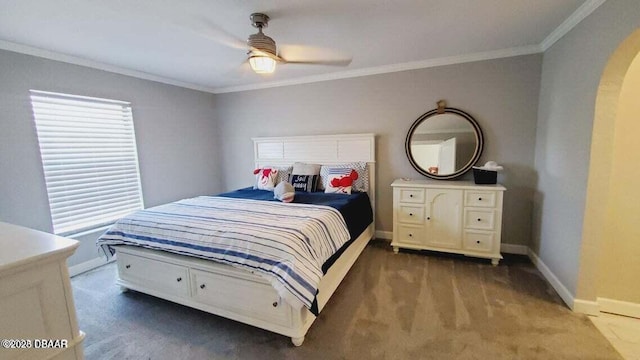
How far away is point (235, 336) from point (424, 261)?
7.07ft

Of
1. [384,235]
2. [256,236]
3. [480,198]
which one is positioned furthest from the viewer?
[384,235]

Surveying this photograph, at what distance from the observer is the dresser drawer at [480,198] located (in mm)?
2855

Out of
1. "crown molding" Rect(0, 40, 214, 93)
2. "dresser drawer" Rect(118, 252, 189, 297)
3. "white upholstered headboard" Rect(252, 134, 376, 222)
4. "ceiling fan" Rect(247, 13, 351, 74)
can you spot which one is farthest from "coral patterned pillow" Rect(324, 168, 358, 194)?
"crown molding" Rect(0, 40, 214, 93)

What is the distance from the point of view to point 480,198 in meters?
2.90

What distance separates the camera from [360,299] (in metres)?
2.33

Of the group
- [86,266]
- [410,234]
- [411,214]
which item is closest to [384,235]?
Answer: [410,234]

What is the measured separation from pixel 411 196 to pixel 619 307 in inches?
73.0

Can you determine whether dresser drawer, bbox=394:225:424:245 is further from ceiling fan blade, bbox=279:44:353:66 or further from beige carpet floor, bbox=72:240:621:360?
ceiling fan blade, bbox=279:44:353:66

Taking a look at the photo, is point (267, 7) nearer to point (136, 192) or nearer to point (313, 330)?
point (313, 330)

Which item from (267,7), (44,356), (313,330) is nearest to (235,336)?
(313,330)

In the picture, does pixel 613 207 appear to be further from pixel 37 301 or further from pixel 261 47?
pixel 37 301

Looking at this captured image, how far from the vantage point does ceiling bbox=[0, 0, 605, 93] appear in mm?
1970

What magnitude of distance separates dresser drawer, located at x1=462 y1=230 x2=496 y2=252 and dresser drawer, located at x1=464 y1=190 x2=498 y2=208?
315 mm

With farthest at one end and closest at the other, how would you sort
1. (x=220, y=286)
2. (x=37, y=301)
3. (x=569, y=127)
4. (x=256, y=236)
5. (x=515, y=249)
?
(x=515, y=249)
(x=569, y=127)
(x=220, y=286)
(x=256, y=236)
(x=37, y=301)
